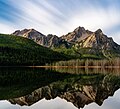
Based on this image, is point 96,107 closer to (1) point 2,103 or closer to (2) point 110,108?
(2) point 110,108

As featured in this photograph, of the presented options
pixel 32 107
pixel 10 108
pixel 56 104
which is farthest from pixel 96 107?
pixel 10 108

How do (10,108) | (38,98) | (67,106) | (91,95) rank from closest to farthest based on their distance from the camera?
(10,108)
(67,106)
(38,98)
(91,95)

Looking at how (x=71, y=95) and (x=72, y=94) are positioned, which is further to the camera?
(x=72, y=94)

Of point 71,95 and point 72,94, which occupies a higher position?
point 72,94

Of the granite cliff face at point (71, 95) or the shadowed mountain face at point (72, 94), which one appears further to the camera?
the shadowed mountain face at point (72, 94)

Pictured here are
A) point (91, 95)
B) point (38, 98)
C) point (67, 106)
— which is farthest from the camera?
point (91, 95)

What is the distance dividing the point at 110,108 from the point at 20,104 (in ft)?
48.8

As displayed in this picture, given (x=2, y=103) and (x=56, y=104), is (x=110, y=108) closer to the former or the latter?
(x=56, y=104)

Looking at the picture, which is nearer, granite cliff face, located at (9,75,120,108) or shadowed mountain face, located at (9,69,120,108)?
granite cliff face, located at (9,75,120,108)

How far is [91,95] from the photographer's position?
191 feet

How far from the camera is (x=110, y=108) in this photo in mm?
43938

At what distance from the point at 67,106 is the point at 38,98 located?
995cm

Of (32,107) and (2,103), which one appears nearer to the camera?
(32,107)

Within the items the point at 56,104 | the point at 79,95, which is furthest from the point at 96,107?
the point at 79,95
